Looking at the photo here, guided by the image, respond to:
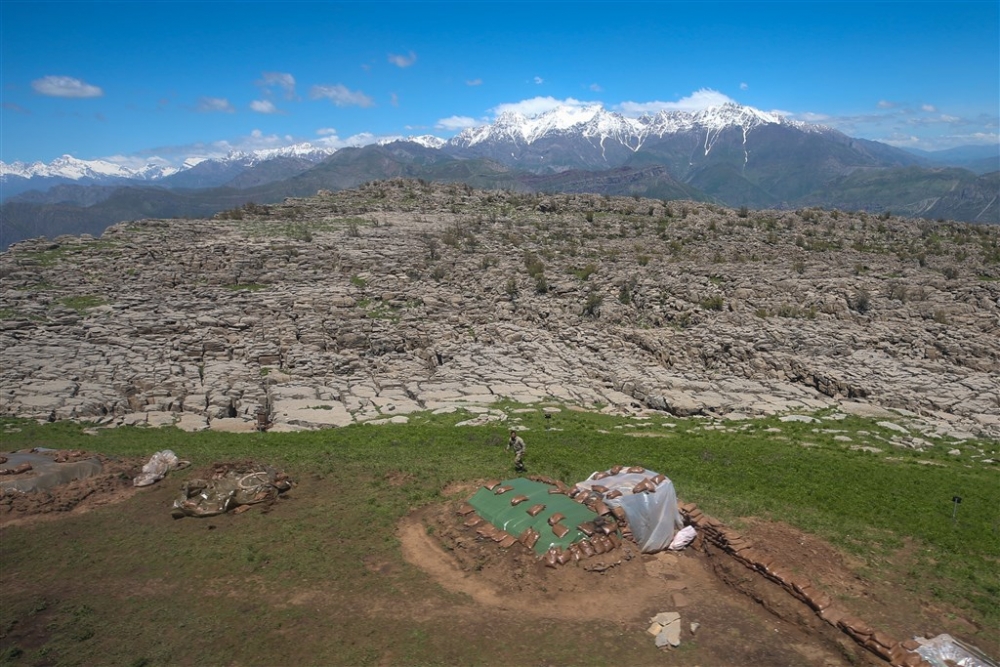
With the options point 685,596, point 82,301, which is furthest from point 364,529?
point 82,301

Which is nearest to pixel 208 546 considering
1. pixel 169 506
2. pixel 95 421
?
pixel 169 506

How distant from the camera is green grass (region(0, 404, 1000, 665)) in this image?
11.0 metres

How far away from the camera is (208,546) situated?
46.8 feet

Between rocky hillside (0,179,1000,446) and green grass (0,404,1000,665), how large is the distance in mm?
2959

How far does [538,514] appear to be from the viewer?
46.0ft

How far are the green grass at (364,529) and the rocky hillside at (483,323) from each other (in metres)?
2.96

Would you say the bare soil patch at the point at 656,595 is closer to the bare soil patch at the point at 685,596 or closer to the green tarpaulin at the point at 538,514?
the bare soil patch at the point at 685,596

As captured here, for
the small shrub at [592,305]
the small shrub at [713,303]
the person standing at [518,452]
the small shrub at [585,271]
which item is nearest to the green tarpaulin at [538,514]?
the person standing at [518,452]

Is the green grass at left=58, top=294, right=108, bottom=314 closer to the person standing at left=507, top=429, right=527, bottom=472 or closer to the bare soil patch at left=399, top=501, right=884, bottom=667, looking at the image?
the person standing at left=507, top=429, right=527, bottom=472

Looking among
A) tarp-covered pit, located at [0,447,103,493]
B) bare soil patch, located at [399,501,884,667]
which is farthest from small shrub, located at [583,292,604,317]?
tarp-covered pit, located at [0,447,103,493]

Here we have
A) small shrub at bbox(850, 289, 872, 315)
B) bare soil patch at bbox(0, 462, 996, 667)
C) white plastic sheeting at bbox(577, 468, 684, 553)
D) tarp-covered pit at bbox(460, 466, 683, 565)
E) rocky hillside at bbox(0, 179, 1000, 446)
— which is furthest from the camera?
small shrub at bbox(850, 289, 872, 315)

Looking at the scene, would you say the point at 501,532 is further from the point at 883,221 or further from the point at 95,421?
the point at 883,221

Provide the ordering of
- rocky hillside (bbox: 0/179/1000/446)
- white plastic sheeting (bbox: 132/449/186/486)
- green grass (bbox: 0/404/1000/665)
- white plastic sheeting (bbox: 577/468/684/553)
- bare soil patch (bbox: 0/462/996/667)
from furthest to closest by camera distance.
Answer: rocky hillside (bbox: 0/179/1000/446) < white plastic sheeting (bbox: 132/449/186/486) < white plastic sheeting (bbox: 577/468/684/553) < green grass (bbox: 0/404/1000/665) < bare soil patch (bbox: 0/462/996/667)

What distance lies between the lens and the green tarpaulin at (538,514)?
13414 mm
